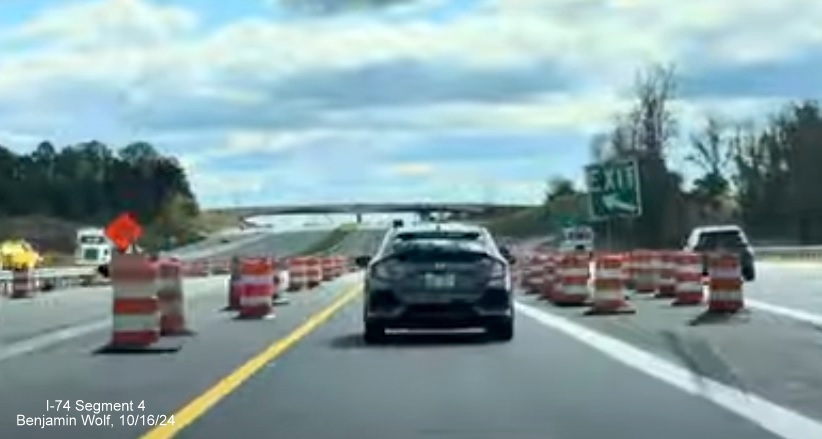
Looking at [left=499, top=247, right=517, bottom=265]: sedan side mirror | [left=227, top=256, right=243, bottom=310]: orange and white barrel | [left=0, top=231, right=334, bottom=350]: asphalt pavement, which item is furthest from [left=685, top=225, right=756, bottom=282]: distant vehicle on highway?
[left=499, top=247, right=517, bottom=265]: sedan side mirror

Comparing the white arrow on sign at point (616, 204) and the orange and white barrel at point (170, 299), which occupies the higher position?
the white arrow on sign at point (616, 204)

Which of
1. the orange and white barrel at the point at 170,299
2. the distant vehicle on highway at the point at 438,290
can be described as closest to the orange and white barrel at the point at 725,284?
the distant vehicle on highway at the point at 438,290

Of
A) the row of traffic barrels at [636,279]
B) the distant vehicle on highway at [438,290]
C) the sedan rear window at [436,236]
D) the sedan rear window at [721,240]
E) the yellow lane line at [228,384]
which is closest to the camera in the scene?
the yellow lane line at [228,384]

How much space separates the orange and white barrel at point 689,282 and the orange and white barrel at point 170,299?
39.4ft

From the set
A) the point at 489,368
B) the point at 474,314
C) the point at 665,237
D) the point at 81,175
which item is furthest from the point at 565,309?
the point at 81,175

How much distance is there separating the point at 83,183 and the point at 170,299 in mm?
116093

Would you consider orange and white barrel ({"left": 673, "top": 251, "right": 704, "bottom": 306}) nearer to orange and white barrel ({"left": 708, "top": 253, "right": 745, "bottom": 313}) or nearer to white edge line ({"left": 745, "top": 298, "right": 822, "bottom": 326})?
white edge line ({"left": 745, "top": 298, "right": 822, "bottom": 326})

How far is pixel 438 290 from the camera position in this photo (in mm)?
22859

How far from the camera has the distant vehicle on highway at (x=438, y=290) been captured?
22875 millimetres

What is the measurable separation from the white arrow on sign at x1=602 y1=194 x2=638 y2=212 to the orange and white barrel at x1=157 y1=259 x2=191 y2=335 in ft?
104

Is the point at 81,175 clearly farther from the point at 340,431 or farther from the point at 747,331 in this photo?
the point at 340,431

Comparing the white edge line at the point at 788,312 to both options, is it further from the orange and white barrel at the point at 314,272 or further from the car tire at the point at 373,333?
the orange and white barrel at the point at 314,272

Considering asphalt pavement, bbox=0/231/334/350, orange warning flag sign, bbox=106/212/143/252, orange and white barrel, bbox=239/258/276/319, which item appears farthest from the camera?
orange warning flag sign, bbox=106/212/143/252

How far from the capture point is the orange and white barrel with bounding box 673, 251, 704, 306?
1329 inches
